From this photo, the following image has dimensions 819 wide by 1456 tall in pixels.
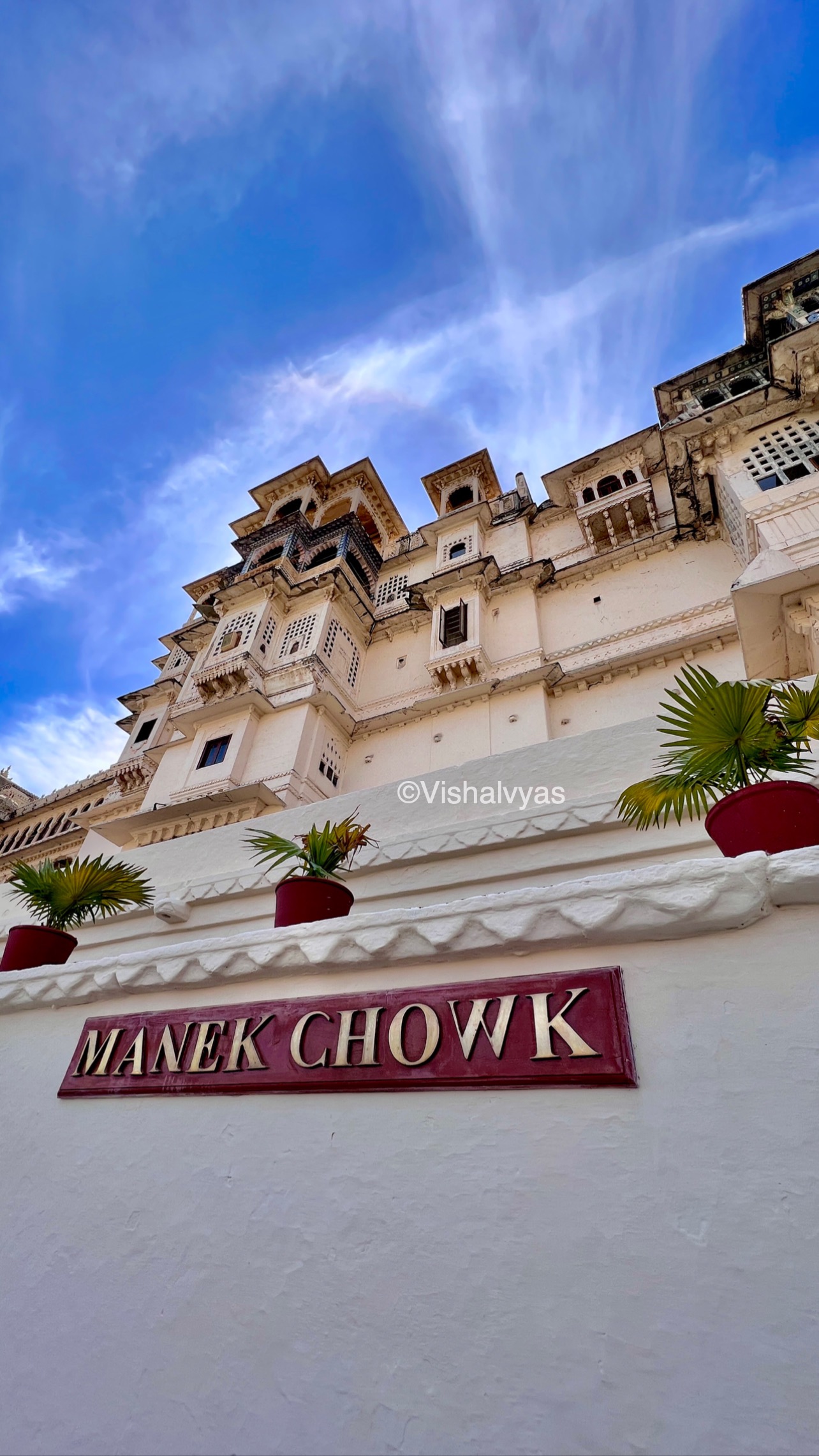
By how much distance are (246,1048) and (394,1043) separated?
29.3 inches

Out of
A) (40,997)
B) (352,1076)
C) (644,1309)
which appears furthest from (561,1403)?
(40,997)

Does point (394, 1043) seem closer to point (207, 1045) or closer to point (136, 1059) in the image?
point (207, 1045)

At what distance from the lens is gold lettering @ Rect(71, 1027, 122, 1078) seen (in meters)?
3.10

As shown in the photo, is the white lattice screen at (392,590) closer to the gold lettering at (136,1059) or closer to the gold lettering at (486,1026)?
the gold lettering at (136,1059)

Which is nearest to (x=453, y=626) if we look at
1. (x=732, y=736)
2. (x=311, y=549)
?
(x=311, y=549)

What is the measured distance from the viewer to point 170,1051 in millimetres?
2916

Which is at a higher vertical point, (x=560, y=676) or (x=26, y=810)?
(x=26, y=810)

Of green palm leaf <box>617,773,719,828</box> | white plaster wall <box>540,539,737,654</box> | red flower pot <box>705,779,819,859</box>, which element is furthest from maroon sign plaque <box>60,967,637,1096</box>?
white plaster wall <box>540,539,737,654</box>

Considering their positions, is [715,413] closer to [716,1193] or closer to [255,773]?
[255,773]

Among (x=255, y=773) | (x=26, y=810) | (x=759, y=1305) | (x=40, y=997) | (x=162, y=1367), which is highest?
(x=26, y=810)

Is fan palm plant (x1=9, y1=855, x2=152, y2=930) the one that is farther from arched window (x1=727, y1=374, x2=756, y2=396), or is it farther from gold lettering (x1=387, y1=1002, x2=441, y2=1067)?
arched window (x1=727, y1=374, x2=756, y2=396)

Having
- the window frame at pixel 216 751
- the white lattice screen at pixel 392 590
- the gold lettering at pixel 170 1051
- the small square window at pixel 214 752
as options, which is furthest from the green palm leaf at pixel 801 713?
the white lattice screen at pixel 392 590

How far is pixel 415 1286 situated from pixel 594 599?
57.8 feet

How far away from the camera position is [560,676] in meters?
15.6
